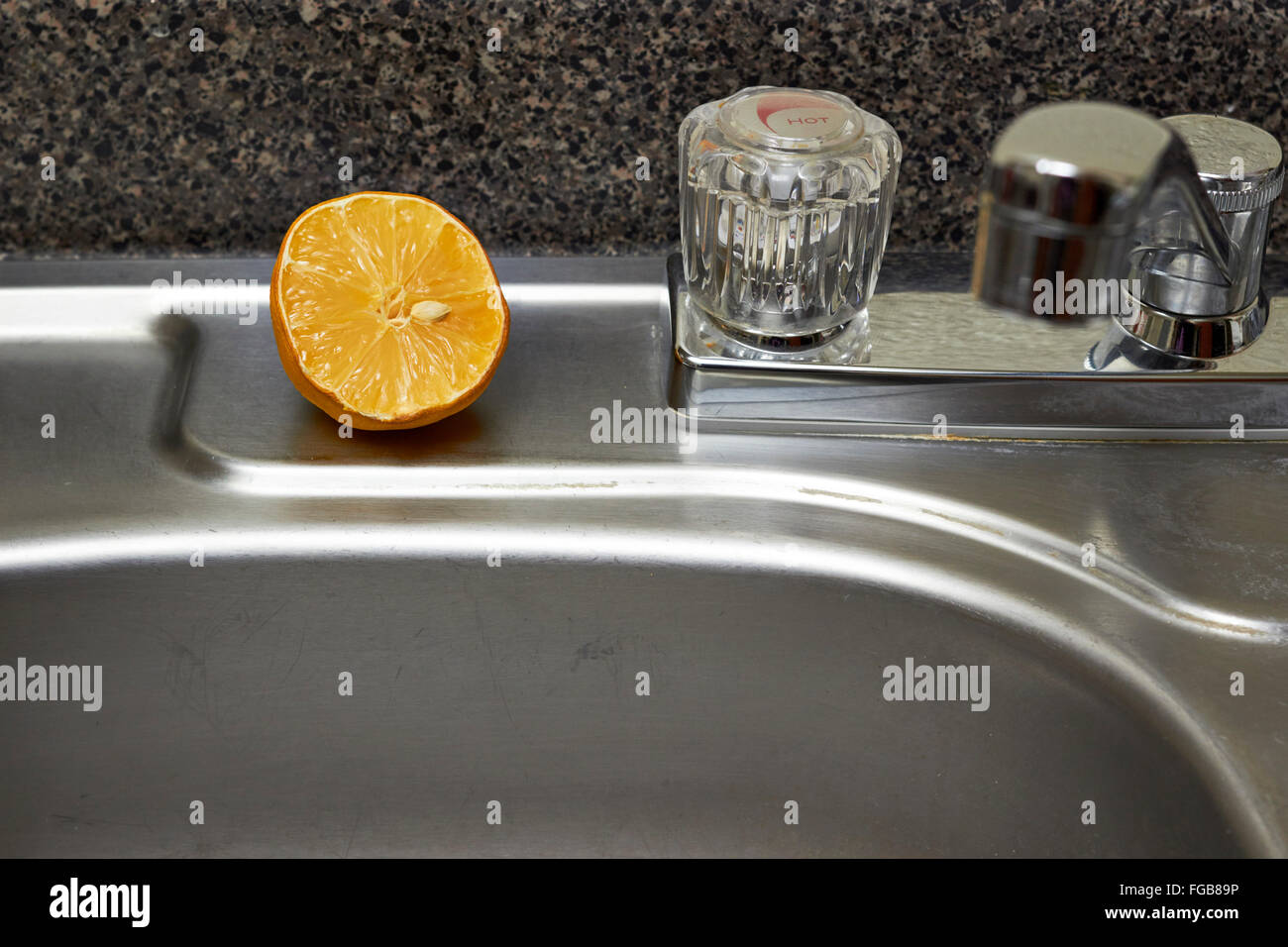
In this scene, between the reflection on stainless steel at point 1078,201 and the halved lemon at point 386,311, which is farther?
the halved lemon at point 386,311

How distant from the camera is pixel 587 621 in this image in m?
0.54

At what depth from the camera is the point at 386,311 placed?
557mm

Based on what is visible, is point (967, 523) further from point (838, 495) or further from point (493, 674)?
point (493, 674)

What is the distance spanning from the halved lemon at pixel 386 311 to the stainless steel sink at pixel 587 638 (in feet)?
0.13

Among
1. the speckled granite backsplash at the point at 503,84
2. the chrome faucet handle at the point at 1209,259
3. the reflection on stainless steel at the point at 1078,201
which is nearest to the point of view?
the reflection on stainless steel at the point at 1078,201

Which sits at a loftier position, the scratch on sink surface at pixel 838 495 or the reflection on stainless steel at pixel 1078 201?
the reflection on stainless steel at pixel 1078 201

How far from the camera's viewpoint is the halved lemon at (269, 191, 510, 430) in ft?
1.80

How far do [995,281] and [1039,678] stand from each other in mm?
208

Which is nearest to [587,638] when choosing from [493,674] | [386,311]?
[493,674]

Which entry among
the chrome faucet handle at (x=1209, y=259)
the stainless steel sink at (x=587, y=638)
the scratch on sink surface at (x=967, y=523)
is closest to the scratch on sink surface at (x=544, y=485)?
the stainless steel sink at (x=587, y=638)

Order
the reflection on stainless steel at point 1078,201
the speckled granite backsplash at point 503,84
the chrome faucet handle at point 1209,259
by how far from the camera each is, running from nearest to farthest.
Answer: the reflection on stainless steel at point 1078,201, the chrome faucet handle at point 1209,259, the speckled granite backsplash at point 503,84

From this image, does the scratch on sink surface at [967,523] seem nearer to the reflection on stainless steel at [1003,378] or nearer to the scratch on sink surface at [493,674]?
the reflection on stainless steel at [1003,378]

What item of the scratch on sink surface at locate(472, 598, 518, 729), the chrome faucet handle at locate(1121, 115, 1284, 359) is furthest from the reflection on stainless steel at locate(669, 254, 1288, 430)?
the scratch on sink surface at locate(472, 598, 518, 729)

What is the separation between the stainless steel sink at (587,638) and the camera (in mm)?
523
